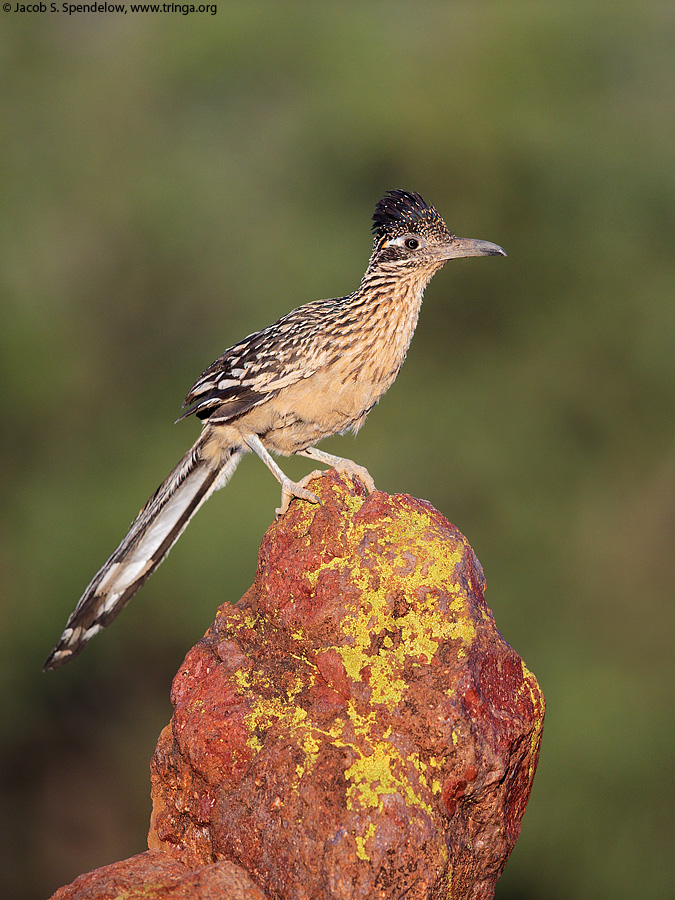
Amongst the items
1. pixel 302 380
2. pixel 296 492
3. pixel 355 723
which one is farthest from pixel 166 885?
pixel 302 380

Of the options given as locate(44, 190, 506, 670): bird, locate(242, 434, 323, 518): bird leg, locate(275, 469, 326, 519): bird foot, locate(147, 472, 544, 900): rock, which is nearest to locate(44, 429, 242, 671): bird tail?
locate(44, 190, 506, 670): bird

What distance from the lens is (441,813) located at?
3596 millimetres

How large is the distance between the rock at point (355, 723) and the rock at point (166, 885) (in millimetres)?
83

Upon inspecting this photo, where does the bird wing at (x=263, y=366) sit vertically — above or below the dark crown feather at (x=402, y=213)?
below

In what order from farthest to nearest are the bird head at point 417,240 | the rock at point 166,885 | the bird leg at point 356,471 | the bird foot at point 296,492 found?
the bird head at point 417,240 < the bird leg at point 356,471 < the bird foot at point 296,492 < the rock at point 166,885

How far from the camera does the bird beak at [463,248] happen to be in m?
5.49

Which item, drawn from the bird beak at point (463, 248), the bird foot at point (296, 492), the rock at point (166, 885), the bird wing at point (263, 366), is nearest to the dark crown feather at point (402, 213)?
the bird beak at point (463, 248)

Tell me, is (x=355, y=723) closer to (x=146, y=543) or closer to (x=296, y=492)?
(x=296, y=492)

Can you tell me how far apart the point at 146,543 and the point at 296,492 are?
152 cm

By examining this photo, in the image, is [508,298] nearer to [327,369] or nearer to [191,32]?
[191,32]

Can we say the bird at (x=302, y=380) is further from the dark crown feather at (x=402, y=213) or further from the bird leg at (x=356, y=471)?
the bird leg at (x=356, y=471)

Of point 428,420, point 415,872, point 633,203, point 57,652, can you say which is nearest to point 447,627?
point 415,872

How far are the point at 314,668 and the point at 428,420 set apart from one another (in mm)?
11594

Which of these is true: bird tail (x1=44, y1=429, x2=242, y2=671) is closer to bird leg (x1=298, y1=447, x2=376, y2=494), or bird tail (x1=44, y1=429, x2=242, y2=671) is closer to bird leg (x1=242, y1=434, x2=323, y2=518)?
bird leg (x1=242, y1=434, x2=323, y2=518)
